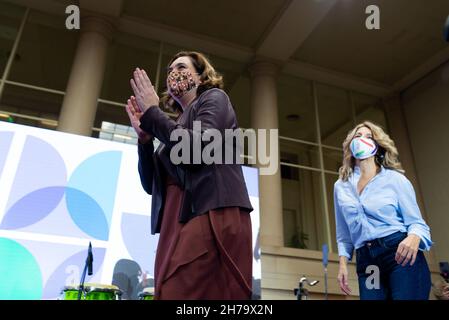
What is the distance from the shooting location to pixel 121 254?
3.49 metres

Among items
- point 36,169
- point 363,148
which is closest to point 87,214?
point 36,169

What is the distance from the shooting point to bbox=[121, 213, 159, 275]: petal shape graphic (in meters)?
3.55

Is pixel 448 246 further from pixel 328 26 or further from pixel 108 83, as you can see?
pixel 108 83

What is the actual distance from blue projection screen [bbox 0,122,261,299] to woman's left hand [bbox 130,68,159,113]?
2.84 meters

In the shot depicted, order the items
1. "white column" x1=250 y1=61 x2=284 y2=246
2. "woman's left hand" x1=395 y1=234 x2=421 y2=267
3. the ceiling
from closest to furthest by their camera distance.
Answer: "woman's left hand" x1=395 y1=234 x2=421 y2=267, "white column" x1=250 y1=61 x2=284 y2=246, the ceiling

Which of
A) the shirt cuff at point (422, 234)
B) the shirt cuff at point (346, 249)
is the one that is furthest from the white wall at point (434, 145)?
the shirt cuff at point (422, 234)

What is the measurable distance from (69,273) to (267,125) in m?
4.10

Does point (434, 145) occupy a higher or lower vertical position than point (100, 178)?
higher

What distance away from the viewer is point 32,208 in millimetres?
3467

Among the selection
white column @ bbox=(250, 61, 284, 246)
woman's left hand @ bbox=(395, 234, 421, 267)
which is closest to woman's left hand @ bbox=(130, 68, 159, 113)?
woman's left hand @ bbox=(395, 234, 421, 267)

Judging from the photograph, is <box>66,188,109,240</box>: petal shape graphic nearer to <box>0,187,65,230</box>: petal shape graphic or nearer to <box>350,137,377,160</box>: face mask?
<box>0,187,65,230</box>: petal shape graphic

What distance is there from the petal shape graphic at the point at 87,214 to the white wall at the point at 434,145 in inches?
230

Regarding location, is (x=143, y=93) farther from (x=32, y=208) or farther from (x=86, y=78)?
(x=86, y=78)
